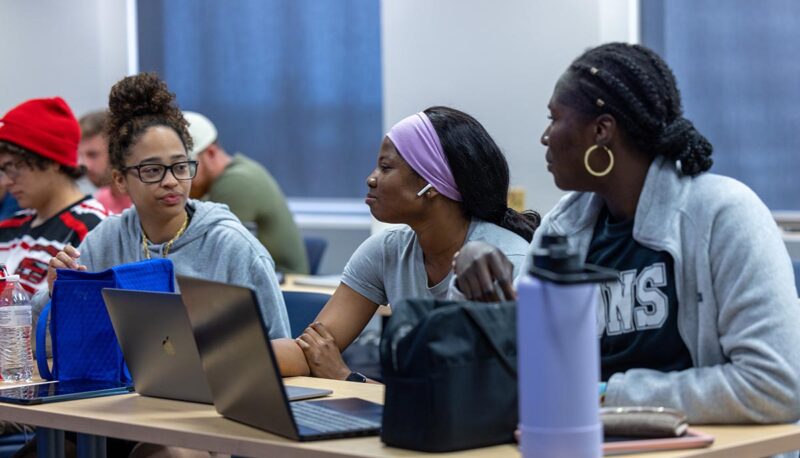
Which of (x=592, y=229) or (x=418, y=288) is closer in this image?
(x=592, y=229)

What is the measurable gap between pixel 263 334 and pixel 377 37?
460cm

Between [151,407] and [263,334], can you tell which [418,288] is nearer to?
[151,407]

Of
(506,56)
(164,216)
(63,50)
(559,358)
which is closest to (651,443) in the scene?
(559,358)

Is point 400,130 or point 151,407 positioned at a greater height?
point 400,130

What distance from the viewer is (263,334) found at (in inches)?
70.7

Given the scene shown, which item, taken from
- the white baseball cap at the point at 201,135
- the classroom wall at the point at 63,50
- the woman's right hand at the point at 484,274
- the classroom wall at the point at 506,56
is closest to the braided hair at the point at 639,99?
the woman's right hand at the point at 484,274

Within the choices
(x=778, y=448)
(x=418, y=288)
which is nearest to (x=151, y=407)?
(x=418, y=288)

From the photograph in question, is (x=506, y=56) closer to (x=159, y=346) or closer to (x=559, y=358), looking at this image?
(x=159, y=346)

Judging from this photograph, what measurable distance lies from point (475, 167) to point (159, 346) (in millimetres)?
808

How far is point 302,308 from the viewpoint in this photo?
3014 millimetres

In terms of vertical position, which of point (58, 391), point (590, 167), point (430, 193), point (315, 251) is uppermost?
point (590, 167)

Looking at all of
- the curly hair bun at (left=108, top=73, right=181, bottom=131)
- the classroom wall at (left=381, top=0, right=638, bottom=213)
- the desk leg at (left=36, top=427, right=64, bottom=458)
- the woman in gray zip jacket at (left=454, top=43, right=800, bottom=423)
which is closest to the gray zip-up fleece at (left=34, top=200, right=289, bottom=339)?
the curly hair bun at (left=108, top=73, right=181, bottom=131)

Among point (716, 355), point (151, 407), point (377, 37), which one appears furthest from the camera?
point (377, 37)

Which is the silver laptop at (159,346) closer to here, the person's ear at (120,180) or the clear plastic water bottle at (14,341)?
the clear plastic water bottle at (14,341)
